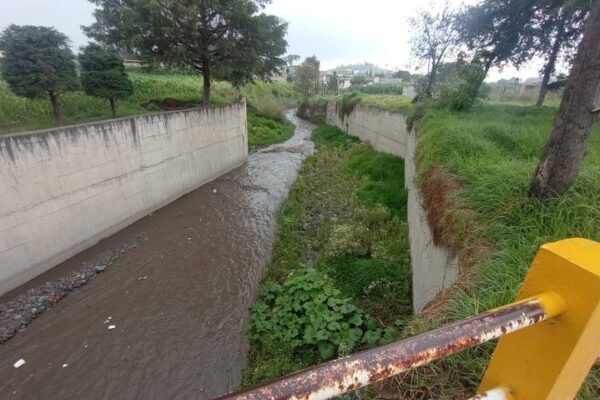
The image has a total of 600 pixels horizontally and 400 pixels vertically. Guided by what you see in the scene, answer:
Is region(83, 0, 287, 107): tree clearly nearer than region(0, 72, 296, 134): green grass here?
No

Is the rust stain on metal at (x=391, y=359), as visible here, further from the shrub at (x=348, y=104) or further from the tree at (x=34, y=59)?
the shrub at (x=348, y=104)

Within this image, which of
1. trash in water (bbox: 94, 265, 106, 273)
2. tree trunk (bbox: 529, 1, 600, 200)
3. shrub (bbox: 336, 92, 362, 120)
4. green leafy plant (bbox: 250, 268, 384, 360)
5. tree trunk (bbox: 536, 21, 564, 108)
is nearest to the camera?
tree trunk (bbox: 529, 1, 600, 200)

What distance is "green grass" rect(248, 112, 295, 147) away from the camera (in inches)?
783

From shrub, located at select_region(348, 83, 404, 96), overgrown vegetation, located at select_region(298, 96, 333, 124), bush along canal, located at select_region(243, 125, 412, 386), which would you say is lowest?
bush along canal, located at select_region(243, 125, 412, 386)

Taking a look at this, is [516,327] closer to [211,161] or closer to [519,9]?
[211,161]

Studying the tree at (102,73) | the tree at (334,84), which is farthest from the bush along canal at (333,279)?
the tree at (334,84)

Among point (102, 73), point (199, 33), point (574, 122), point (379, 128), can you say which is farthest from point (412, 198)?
point (102, 73)

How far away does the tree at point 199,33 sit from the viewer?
10.6 metres

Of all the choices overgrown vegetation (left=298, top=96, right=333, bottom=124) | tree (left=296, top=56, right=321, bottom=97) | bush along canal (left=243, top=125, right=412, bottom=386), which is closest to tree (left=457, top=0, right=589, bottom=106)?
bush along canal (left=243, top=125, right=412, bottom=386)

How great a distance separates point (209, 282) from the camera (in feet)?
21.1

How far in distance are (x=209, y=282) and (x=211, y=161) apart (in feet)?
24.9

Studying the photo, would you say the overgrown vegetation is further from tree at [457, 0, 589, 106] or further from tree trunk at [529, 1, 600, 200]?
tree trunk at [529, 1, 600, 200]

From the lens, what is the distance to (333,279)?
230 inches

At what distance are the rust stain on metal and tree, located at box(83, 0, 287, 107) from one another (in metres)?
12.2
